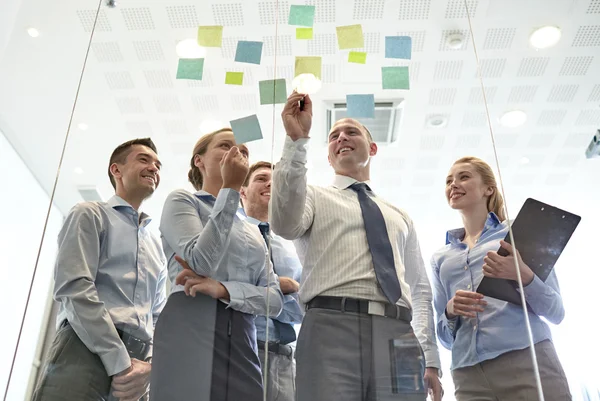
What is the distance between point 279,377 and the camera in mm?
1564

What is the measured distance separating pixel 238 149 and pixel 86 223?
48 cm

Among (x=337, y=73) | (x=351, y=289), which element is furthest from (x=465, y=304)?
(x=337, y=73)

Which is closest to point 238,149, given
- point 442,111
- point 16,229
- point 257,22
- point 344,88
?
point 16,229

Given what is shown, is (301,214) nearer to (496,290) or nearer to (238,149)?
(238,149)

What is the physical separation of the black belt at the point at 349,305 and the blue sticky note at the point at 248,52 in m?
1.09

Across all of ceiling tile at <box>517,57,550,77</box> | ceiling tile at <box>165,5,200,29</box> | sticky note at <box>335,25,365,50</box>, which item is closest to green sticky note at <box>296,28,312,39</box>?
sticky note at <box>335,25,365,50</box>

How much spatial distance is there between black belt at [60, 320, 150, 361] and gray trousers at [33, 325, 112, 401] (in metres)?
0.08

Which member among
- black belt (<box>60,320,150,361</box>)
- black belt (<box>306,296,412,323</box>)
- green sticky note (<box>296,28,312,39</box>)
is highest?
green sticky note (<box>296,28,312,39</box>)

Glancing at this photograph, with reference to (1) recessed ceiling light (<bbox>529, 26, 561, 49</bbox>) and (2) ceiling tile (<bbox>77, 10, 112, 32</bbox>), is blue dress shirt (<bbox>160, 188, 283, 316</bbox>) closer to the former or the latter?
(2) ceiling tile (<bbox>77, 10, 112, 32</bbox>)

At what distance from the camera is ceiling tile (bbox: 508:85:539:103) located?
12.1 ft

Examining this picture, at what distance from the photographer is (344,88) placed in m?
3.05

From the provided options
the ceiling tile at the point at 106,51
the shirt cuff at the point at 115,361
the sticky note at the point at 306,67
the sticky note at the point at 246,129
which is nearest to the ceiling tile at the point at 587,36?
the sticky note at the point at 306,67

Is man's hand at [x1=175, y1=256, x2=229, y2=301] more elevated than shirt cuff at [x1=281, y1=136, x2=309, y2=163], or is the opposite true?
shirt cuff at [x1=281, y1=136, x2=309, y2=163]

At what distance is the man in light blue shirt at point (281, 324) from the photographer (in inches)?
59.5
